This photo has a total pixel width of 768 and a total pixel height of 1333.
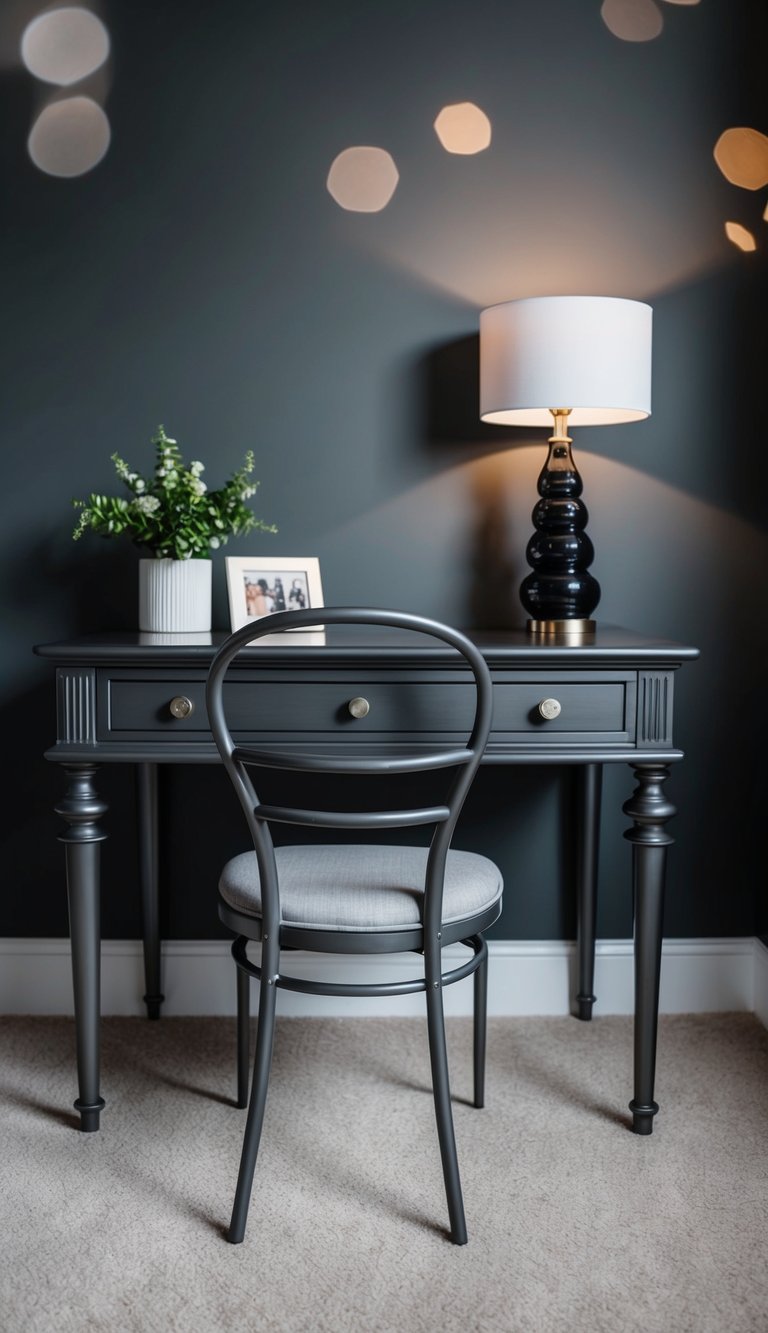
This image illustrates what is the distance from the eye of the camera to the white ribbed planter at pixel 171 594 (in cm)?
213

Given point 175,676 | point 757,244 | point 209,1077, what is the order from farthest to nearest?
1. point 757,244
2. point 209,1077
3. point 175,676

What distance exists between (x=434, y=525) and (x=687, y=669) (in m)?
0.65

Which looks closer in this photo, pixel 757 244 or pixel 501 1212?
pixel 501 1212

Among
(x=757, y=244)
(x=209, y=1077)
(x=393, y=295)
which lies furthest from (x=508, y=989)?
(x=757, y=244)

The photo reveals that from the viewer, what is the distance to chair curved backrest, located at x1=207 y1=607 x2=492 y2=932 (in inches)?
60.1

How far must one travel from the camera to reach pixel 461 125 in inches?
92.2

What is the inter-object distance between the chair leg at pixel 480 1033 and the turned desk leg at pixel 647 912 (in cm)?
27

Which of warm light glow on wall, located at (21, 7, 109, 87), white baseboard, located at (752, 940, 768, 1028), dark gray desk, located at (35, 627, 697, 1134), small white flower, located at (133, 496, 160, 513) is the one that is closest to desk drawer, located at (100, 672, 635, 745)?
dark gray desk, located at (35, 627, 697, 1134)

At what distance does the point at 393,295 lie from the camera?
2.37 metres

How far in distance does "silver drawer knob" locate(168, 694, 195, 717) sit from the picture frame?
12.4 inches

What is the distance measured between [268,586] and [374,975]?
3.02ft

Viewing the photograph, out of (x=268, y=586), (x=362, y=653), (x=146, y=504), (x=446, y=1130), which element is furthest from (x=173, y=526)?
(x=446, y=1130)

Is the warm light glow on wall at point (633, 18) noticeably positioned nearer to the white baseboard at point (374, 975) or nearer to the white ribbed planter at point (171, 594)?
the white ribbed planter at point (171, 594)

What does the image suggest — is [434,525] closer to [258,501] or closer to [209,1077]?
[258,501]
